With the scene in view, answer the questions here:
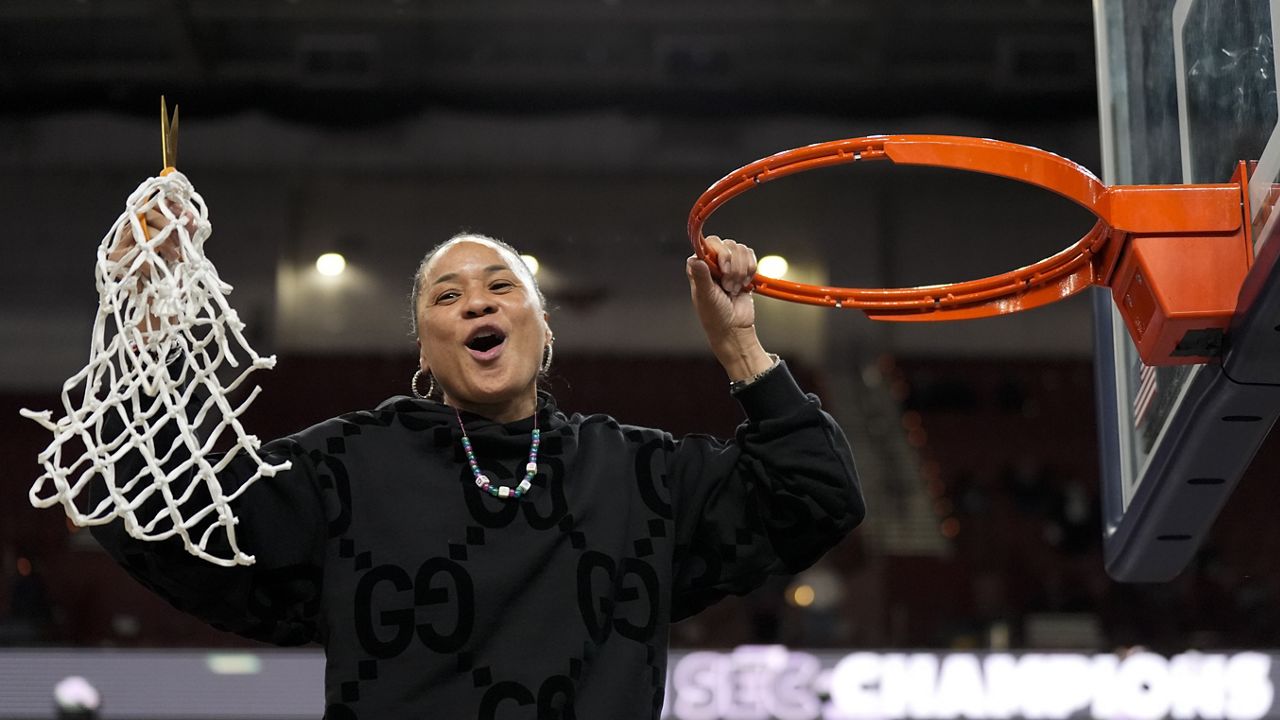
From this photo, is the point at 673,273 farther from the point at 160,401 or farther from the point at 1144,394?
the point at 160,401

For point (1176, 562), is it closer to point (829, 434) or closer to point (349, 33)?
point (829, 434)

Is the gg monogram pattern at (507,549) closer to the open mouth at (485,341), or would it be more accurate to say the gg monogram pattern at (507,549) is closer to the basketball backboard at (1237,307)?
the open mouth at (485,341)

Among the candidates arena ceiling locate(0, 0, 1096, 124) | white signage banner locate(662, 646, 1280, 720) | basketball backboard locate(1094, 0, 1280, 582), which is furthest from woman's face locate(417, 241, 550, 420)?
white signage banner locate(662, 646, 1280, 720)

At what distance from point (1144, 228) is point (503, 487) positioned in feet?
2.23

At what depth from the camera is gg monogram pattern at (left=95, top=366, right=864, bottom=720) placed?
133 centimetres

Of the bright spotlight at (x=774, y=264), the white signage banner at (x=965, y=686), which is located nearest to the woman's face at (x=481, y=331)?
the white signage banner at (x=965, y=686)

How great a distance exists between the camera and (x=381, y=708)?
1.31m

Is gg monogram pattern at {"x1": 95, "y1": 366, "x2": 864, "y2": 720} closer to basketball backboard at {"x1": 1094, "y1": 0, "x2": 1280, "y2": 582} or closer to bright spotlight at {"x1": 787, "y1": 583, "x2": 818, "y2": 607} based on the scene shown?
basketball backboard at {"x1": 1094, "y1": 0, "x2": 1280, "y2": 582}

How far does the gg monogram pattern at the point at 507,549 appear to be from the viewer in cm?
133

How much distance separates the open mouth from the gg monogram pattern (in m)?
0.08

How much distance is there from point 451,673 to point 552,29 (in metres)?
3.56

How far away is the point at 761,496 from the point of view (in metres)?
1.46

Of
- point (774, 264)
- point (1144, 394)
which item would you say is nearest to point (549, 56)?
point (774, 264)

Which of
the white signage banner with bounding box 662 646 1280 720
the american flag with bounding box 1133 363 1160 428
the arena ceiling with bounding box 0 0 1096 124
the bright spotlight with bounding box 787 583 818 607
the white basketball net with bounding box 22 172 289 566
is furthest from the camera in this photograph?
the bright spotlight with bounding box 787 583 818 607
